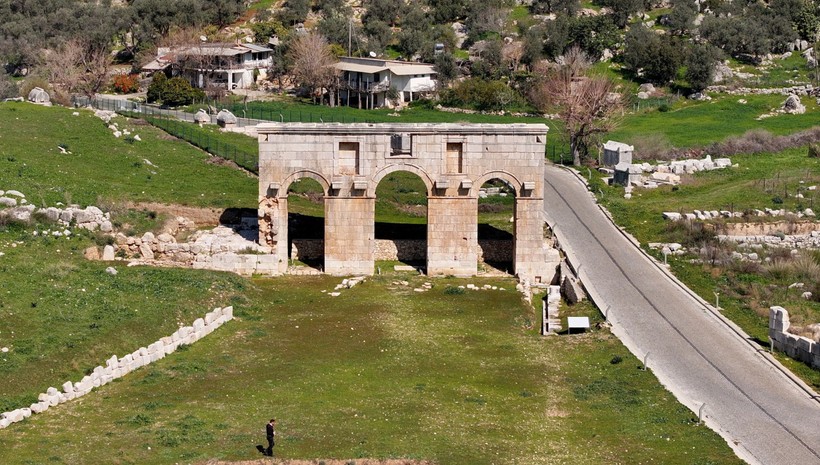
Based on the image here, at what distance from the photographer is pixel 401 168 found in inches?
2530

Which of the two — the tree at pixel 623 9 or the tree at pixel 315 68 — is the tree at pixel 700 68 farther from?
the tree at pixel 315 68

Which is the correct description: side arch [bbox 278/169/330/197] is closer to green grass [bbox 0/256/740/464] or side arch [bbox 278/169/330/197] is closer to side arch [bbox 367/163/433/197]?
side arch [bbox 367/163/433/197]

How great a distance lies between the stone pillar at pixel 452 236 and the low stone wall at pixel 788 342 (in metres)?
15.6

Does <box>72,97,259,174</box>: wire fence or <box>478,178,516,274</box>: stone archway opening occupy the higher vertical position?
<box>72,97,259,174</box>: wire fence

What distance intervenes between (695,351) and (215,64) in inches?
3178

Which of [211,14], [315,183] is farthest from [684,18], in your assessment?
[315,183]

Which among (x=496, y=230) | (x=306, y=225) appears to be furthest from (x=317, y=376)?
(x=496, y=230)

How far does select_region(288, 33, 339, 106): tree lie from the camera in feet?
391

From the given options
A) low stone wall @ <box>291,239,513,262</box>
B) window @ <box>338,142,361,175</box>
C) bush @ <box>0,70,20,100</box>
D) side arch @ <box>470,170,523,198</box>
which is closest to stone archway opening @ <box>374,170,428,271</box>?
low stone wall @ <box>291,239,513,262</box>

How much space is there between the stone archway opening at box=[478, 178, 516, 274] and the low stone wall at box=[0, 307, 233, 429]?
1486 centimetres

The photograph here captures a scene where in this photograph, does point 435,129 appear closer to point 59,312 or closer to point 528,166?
point 528,166

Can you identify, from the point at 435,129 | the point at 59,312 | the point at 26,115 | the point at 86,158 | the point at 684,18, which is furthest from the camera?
the point at 684,18

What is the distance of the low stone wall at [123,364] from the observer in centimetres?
4353

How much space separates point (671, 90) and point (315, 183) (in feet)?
162
